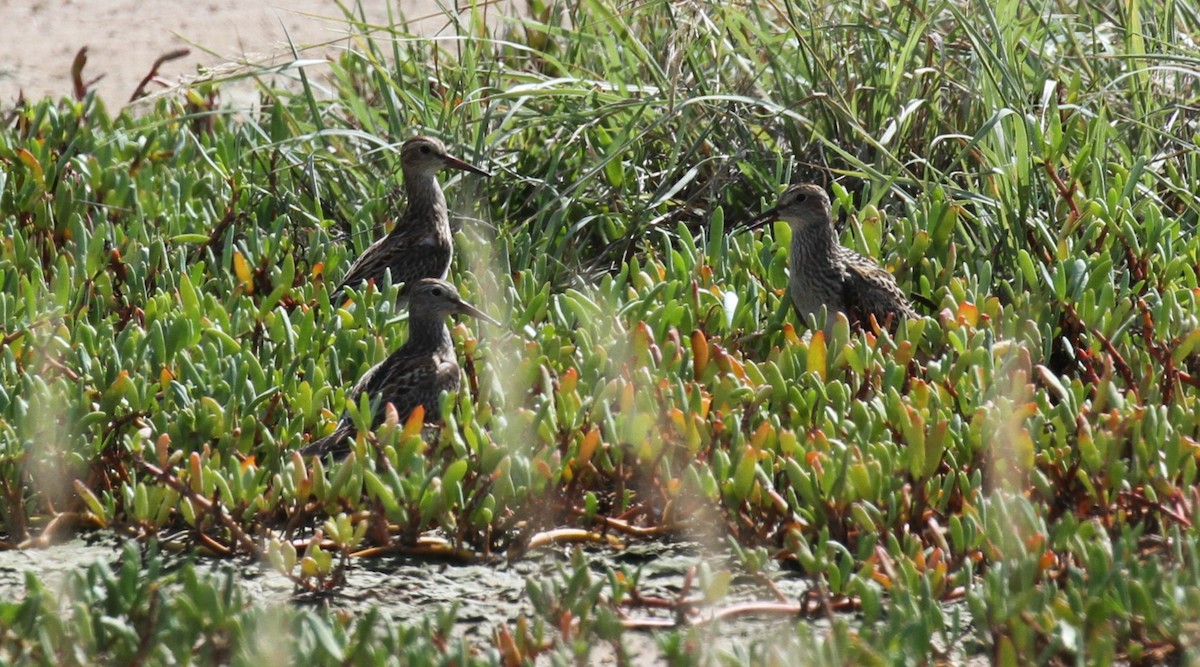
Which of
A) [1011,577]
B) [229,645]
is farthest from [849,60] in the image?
[229,645]

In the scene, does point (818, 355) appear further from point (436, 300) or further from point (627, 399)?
point (436, 300)

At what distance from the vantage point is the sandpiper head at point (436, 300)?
18.1 feet

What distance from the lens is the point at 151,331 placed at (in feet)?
17.2

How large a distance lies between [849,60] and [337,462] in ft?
10.7

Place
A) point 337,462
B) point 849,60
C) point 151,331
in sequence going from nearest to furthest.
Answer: point 337,462
point 151,331
point 849,60

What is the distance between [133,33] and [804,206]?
5.72 meters

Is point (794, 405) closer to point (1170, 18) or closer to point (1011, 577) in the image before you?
point (1011, 577)

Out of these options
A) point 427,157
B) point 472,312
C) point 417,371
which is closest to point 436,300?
point 472,312

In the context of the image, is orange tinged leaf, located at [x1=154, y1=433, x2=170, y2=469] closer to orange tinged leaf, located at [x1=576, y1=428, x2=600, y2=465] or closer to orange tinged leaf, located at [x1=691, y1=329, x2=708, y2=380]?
orange tinged leaf, located at [x1=576, y1=428, x2=600, y2=465]

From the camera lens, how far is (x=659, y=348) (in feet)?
17.4

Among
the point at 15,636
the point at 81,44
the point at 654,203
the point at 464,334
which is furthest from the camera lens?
the point at 81,44

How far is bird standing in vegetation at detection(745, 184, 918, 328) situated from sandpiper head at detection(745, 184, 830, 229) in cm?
5

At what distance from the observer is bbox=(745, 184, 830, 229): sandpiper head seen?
617cm

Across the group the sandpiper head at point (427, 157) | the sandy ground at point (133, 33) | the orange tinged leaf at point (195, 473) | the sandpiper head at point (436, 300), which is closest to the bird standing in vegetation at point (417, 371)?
the sandpiper head at point (436, 300)
